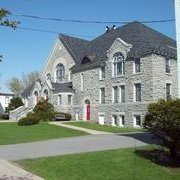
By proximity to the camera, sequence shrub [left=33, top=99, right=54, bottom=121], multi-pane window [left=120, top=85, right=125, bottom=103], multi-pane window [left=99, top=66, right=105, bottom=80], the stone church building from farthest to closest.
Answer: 1. shrub [left=33, top=99, right=54, bottom=121]
2. multi-pane window [left=99, top=66, right=105, bottom=80]
3. multi-pane window [left=120, top=85, right=125, bottom=103]
4. the stone church building

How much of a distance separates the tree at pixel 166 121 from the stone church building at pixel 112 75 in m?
21.9

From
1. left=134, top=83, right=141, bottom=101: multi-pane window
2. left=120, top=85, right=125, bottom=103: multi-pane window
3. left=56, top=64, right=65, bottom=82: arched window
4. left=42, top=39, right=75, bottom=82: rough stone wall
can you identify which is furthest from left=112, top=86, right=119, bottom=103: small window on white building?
left=56, top=64, right=65, bottom=82: arched window

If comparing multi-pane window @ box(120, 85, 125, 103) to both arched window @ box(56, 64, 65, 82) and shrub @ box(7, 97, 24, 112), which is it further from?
shrub @ box(7, 97, 24, 112)

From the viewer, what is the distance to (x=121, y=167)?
14.0 m

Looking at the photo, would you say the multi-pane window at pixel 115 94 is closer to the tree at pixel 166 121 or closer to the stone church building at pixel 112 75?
the stone church building at pixel 112 75

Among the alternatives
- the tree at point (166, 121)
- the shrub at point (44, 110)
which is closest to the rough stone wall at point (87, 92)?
the shrub at point (44, 110)

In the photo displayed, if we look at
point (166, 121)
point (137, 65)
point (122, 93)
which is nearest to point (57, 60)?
point (122, 93)

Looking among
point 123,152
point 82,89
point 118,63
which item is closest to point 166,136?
point 123,152

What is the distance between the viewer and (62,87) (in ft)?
167

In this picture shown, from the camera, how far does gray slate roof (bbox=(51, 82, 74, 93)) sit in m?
50.2

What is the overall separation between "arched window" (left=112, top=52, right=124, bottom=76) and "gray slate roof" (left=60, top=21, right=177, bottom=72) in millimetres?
1655

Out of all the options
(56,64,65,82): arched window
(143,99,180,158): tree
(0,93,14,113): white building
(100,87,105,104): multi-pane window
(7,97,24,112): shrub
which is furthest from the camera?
(0,93,14,113): white building

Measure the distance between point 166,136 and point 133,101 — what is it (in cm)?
2396

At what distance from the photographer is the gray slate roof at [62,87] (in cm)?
5022
